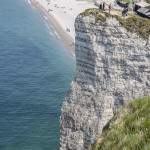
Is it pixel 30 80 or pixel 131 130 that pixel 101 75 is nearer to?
pixel 131 130

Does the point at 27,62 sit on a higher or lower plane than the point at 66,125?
lower

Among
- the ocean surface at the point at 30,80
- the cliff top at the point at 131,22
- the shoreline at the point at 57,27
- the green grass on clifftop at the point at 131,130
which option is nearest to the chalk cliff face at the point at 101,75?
the cliff top at the point at 131,22

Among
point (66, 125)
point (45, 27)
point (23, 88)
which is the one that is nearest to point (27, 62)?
point (23, 88)

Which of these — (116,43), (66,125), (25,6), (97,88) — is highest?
(116,43)

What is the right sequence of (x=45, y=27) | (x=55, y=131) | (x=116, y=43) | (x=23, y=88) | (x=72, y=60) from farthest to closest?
(x=45, y=27)
(x=72, y=60)
(x=23, y=88)
(x=55, y=131)
(x=116, y=43)

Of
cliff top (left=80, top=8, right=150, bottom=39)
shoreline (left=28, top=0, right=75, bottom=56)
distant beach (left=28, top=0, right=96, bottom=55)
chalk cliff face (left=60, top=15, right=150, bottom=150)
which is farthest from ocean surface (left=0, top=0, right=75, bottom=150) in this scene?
cliff top (left=80, top=8, right=150, bottom=39)

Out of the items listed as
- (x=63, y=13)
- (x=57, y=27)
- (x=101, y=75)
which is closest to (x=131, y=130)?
(x=101, y=75)

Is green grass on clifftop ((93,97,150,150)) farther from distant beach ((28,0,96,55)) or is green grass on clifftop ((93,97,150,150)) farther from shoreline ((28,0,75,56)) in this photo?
distant beach ((28,0,96,55))

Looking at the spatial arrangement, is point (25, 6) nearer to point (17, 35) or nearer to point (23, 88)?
point (17, 35)
